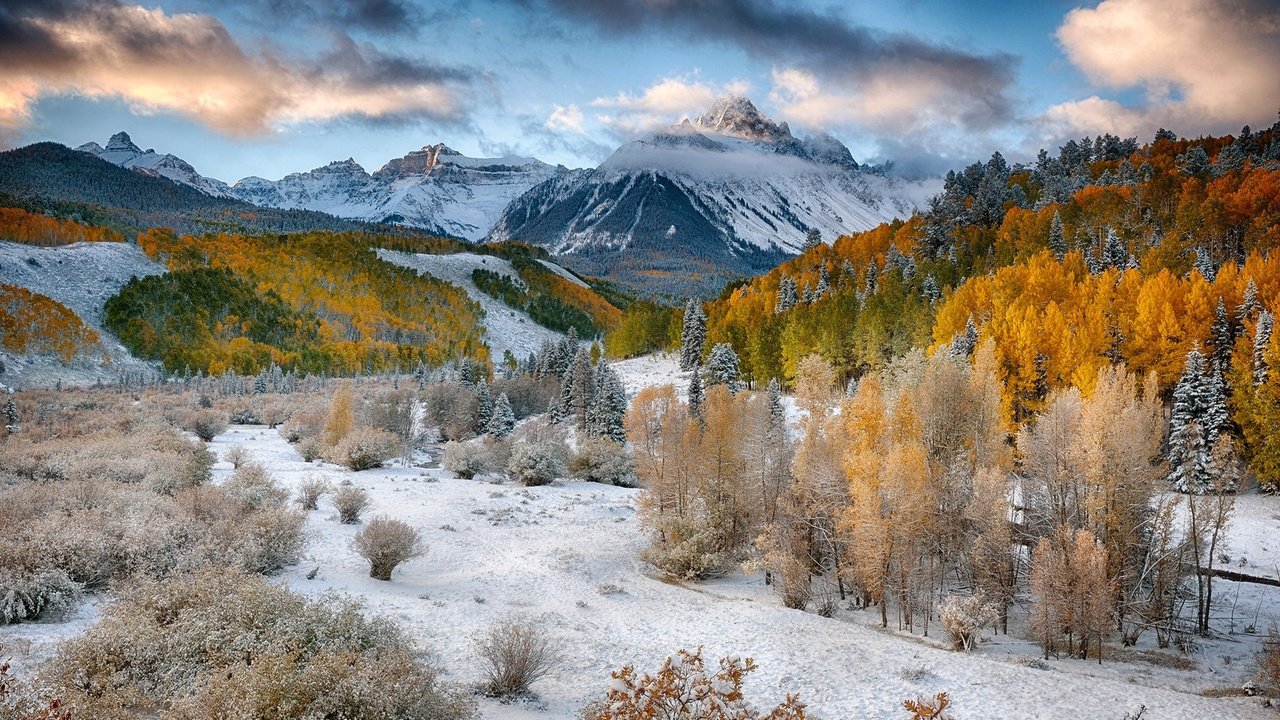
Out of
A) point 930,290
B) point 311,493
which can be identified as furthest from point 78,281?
point 930,290

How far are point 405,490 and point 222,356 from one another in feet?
402

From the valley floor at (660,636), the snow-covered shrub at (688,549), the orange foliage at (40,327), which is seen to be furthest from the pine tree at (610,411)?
the orange foliage at (40,327)

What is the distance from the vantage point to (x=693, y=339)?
83.9m

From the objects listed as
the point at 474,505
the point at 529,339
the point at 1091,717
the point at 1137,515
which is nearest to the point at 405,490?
the point at 474,505

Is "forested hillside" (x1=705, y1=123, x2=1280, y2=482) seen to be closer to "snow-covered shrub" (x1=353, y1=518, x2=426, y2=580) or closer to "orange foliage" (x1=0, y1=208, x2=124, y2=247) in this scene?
"snow-covered shrub" (x1=353, y1=518, x2=426, y2=580)

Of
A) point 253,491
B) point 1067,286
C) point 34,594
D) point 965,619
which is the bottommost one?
point 965,619

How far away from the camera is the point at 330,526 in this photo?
2491 centimetres

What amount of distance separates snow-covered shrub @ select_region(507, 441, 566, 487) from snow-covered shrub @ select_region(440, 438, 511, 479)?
191 cm

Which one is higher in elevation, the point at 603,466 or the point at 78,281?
the point at 78,281

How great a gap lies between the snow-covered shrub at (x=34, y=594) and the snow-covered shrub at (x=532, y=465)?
26451 millimetres

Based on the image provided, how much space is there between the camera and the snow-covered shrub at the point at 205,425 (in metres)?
50.2

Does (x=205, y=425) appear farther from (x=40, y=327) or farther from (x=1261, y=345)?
(x=40, y=327)

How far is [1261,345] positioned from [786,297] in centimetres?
5486

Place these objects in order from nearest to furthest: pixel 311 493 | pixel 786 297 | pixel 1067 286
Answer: pixel 311 493 < pixel 1067 286 < pixel 786 297
